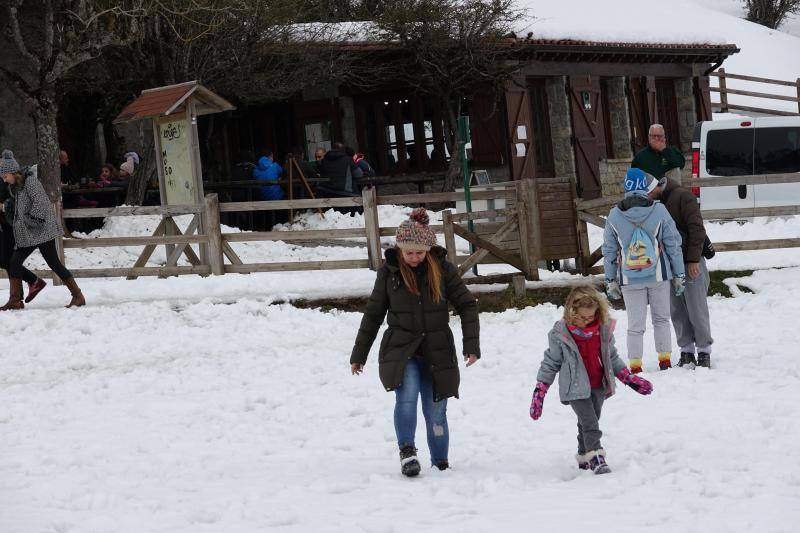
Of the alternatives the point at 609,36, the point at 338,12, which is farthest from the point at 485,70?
the point at 338,12

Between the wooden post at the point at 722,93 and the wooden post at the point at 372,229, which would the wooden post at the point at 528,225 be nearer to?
the wooden post at the point at 372,229

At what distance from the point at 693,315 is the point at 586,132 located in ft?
60.3

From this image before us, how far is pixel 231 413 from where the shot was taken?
→ 995 centimetres

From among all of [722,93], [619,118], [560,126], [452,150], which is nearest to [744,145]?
[452,150]

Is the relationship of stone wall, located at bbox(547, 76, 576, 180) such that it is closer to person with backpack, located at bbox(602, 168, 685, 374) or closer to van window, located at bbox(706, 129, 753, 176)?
van window, located at bbox(706, 129, 753, 176)

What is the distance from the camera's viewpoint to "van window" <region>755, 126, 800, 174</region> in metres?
19.2

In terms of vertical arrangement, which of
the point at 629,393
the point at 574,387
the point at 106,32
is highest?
the point at 106,32

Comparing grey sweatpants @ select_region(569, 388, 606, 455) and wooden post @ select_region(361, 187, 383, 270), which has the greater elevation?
wooden post @ select_region(361, 187, 383, 270)

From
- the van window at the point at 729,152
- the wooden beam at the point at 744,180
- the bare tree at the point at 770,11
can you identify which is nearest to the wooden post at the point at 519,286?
the wooden beam at the point at 744,180

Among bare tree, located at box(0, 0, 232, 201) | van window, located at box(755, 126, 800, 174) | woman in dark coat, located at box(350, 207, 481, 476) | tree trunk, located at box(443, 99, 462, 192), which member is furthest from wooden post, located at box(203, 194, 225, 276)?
tree trunk, located at box(443, 99, 462, 192)

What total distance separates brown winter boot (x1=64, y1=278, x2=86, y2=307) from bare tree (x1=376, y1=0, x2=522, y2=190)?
36.4ft

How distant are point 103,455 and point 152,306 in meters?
5.85

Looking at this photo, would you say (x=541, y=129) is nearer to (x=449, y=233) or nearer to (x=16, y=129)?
(x=16, y=129)

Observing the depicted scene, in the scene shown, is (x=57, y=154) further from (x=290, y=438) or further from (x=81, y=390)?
(x=290, y=438)
